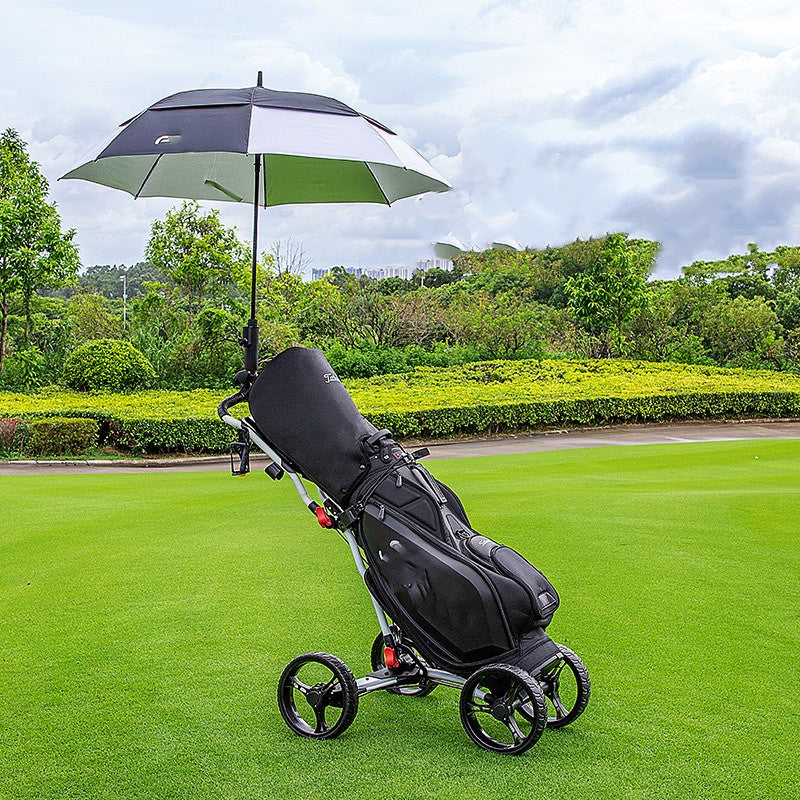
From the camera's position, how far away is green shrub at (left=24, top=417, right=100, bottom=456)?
12586mm

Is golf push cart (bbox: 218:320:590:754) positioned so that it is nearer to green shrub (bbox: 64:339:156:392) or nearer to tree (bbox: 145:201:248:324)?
green shrub (bbox: 64:339:156:392)

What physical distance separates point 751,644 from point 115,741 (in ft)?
8.10

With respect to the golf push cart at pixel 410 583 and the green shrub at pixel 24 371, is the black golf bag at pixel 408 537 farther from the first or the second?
the green shrub at pixel 24 371

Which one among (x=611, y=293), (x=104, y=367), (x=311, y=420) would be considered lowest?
(x=104, y=367)

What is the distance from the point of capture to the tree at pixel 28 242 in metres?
18.5

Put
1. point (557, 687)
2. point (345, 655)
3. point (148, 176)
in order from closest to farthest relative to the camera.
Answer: point (557, 687) < point (345, 655) < point (148, 176)

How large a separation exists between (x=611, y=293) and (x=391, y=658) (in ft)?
75.5

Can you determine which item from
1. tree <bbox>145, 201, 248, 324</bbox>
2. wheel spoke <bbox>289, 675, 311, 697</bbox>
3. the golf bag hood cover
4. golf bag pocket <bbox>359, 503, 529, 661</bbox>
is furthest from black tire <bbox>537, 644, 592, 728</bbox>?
tree <bbox>145, 201, 248, 324</bbox>

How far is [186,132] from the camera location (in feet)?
10.4

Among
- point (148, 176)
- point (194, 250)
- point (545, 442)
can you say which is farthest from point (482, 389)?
point (148, 176)

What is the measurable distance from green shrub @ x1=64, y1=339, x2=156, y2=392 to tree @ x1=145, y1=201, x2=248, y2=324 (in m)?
4.47

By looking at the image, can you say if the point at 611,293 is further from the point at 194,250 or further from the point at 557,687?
the point at 557,687

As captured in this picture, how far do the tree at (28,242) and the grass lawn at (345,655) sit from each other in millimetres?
13167

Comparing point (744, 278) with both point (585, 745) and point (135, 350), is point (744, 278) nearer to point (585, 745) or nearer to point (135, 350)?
point (135, 350)
